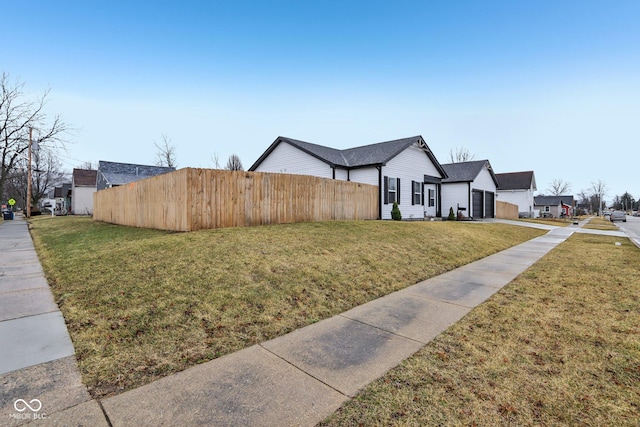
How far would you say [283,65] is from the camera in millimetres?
15688

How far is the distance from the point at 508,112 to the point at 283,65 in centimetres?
1825

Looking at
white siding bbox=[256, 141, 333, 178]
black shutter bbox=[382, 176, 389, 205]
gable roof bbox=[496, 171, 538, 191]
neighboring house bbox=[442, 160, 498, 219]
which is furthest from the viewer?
gable roof bbox=[496, 171, 538, 191]

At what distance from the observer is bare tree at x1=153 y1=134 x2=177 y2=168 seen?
4113 cm

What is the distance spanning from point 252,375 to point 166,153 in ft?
154

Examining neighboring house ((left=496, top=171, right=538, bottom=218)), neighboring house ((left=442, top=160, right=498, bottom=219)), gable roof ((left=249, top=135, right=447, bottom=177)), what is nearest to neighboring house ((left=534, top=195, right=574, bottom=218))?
neighboring house ((left=496, top=171, right=538, bottom=218))

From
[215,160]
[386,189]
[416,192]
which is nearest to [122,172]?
[215,160]

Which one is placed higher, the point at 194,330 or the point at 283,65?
the point at 283,65

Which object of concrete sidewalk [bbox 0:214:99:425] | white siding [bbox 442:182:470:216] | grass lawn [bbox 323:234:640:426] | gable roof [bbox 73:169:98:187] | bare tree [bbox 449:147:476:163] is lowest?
grass lawn [bbox 323:234:640:426]

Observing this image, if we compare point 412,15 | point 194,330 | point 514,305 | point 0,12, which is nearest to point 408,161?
point 412,15

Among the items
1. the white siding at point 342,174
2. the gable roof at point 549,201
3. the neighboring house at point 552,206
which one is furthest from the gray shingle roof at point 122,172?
the gable roof at point 549,201

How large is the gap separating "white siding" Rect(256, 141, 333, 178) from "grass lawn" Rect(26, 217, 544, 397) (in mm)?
8765

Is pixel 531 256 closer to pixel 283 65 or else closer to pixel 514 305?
pixel 514 305

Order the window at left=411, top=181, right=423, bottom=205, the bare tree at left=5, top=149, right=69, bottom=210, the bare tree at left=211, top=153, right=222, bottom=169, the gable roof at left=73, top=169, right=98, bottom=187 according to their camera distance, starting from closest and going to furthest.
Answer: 1. the window at left=411, top=181, right=423, bottom=205
2. the gable roof at left=73, top=169, right=98, bottom=187
3. the bare tree at left=5, top=149, right=69, bottom=210
4. the bare tree at left=211, top=153, right=222, bottom=169

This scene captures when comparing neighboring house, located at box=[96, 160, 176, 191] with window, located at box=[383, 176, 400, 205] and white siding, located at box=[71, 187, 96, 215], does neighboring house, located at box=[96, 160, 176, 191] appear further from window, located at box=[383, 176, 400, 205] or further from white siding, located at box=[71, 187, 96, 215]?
window, located at box=[383, 176, 400, 205]
